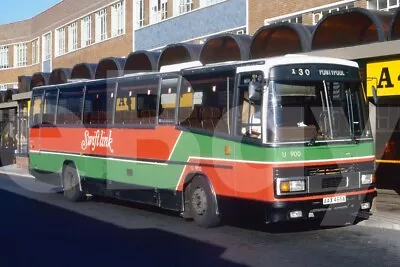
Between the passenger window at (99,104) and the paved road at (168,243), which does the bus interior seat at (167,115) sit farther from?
the passenger window at (99,104)

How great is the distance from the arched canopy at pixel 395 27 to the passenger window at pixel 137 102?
5196mm

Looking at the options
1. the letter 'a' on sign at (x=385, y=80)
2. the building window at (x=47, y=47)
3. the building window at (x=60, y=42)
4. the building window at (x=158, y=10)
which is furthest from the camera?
the building window at (x=47, y=47)

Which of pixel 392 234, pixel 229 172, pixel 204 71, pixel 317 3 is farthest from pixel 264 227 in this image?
pixel 317 3

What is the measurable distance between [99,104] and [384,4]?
8.64 meters

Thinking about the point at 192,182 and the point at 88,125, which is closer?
the point at 192,182

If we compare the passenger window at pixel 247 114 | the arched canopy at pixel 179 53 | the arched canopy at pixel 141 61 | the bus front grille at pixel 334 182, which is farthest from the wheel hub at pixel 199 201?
the arched canopy at pixel 141 61

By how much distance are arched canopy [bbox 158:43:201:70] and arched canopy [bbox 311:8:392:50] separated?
17.0 feet

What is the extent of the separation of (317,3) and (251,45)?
322 centimetres

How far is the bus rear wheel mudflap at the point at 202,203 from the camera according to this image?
1137 cm

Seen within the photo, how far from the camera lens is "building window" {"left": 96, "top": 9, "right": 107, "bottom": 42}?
123ft

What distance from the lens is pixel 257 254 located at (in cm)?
921

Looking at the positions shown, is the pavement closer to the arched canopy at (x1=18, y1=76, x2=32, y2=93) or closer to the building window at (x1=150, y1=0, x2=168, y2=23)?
the building window at (x1=150, y1=0, x2=168, y2=23)

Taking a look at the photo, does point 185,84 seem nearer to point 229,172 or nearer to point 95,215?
point 229,172

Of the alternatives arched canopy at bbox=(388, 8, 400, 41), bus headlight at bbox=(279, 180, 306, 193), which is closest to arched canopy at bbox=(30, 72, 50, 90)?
arched canopy at bbox=(388, 8, 400, 41)
